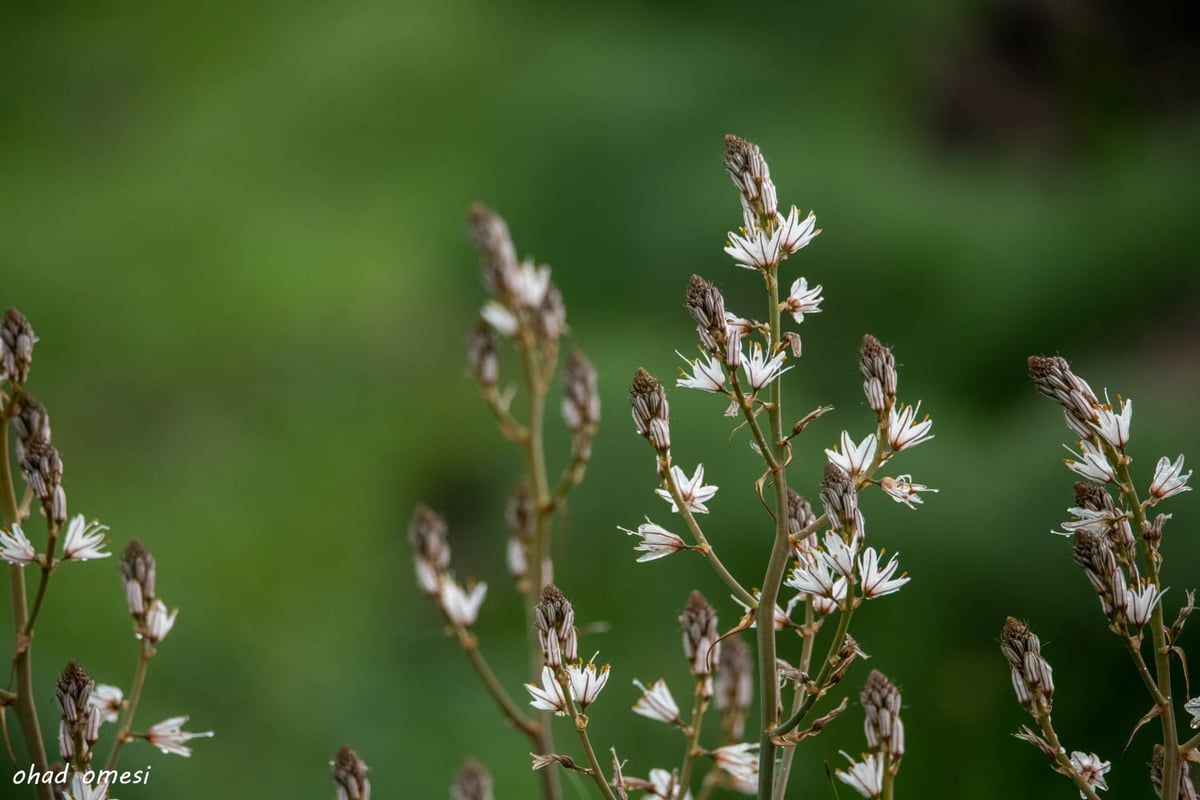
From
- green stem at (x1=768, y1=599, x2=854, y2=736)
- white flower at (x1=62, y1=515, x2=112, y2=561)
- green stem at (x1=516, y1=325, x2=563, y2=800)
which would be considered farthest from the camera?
green stem at (x1=516, y1=325, x2=563, y2=800)

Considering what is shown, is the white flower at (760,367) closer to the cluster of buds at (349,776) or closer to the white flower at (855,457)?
the white flower at (855,457)

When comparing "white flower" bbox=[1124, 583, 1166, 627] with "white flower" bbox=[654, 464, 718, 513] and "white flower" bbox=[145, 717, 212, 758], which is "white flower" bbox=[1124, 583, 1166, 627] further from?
"white flower" bbox=[145, 717, 212, 758]

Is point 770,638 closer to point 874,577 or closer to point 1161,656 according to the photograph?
point 874,577

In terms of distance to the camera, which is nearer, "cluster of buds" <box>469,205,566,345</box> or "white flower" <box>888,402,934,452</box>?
"white flower" <box>888,402,934,452</box>

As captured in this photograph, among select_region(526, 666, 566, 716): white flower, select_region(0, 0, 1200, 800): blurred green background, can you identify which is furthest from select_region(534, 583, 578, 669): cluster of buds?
select_region(0, 0, 1200, 800): blurred green background

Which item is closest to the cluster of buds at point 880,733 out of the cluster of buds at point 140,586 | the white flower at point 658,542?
the white flower at point 658,542

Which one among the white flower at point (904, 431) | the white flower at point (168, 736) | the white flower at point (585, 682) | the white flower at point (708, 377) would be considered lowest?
the white flower at point (168, 736)
